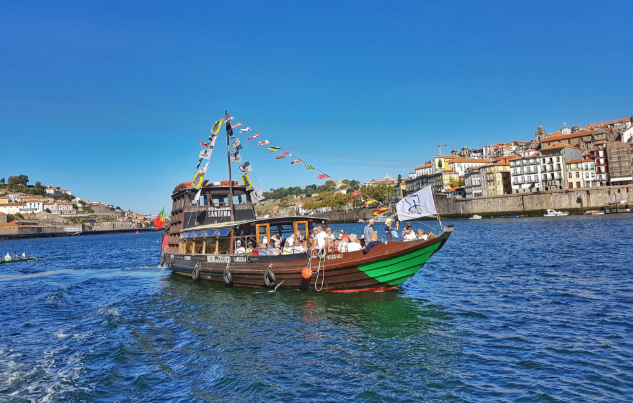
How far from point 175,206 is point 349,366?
25058 millimetres

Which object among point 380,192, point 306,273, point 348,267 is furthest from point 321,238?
point 380,192

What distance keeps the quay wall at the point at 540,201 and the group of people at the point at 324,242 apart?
87.9 metres

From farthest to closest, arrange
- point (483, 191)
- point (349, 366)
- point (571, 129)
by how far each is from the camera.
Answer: point (571, 129) < point (483, 191) < point (349, 366)

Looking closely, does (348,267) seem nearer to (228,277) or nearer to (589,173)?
(228,277)

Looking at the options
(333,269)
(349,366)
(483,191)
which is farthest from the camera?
(483,191)

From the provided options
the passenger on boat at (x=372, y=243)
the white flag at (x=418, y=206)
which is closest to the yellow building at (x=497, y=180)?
the passenger on boat at (x=372, y=243)

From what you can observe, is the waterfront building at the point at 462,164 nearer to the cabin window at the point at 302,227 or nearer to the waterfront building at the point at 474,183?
the waterfront building at the point at 474,183

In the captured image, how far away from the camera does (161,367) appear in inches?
456

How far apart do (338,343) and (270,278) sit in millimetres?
7852

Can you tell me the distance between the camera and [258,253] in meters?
21.4

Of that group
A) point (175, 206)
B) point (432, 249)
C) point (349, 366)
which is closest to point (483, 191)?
point (175, 206)

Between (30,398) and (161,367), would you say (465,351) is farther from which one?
(30,398)

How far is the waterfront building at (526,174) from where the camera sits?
109 meters

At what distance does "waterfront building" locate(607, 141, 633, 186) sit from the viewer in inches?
3900
